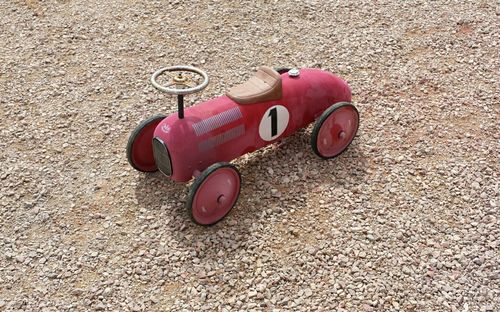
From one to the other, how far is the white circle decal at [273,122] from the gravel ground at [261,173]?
0.41 metres

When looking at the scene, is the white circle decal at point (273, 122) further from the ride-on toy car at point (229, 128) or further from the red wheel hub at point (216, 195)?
the red wheel hub at point (216, 195)

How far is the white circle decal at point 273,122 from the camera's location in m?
4.69

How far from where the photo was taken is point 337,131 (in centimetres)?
506

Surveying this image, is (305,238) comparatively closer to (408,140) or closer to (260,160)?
(260,160)

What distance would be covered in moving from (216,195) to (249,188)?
0.55 metres

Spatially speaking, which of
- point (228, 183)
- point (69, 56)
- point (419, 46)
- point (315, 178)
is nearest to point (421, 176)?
point (315, 178)

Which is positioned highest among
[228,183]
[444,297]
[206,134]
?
[206,134]

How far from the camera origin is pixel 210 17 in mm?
7391

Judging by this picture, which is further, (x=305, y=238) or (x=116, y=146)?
(x=116, y=146)

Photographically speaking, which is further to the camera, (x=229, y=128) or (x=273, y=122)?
(x=273, y=122)

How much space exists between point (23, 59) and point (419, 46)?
4.86m

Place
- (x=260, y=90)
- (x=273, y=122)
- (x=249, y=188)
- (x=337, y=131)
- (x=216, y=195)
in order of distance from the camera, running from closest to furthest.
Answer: (x=216, y=195) → (x=260, y=90) → (x=273, y=122) → (x=249, y=188) → (x=337, y=131)

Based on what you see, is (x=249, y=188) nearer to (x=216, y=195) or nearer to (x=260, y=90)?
(x=216, y=195)

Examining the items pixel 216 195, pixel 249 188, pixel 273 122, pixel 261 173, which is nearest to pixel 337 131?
pixel 273 122
